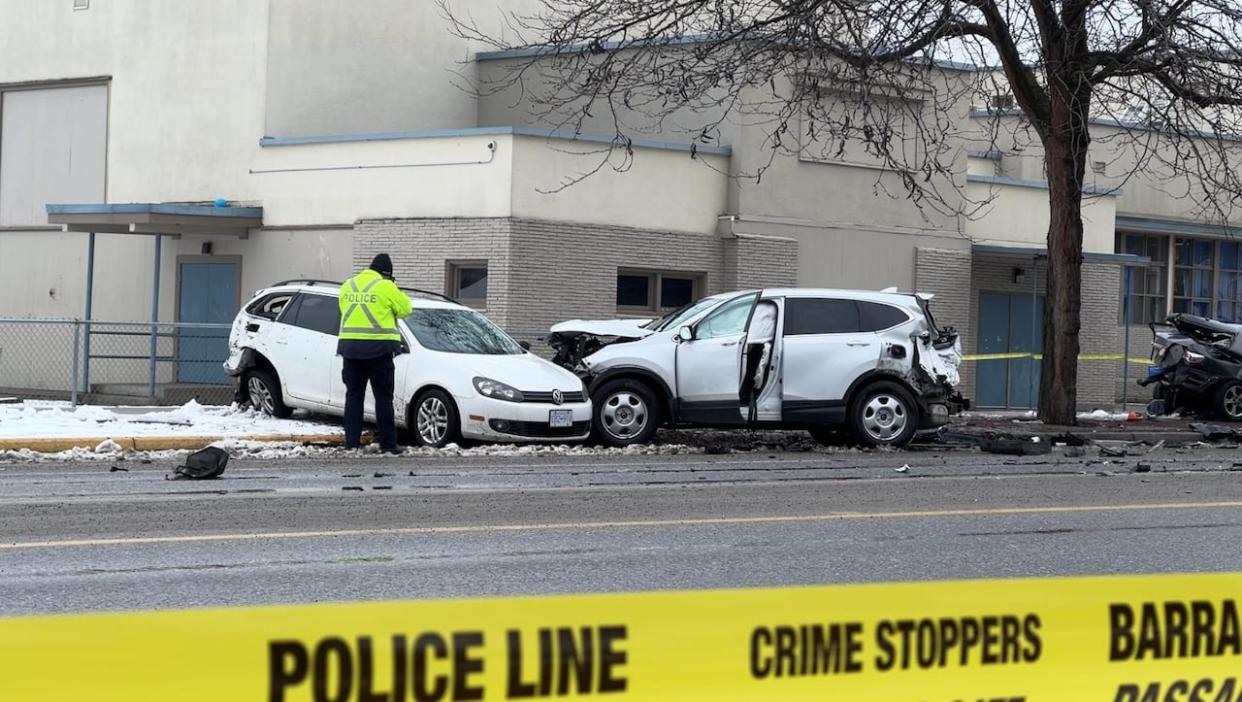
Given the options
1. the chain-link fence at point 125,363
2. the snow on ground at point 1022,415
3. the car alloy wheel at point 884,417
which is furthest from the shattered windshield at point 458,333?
the snow on ground at point 1022,415

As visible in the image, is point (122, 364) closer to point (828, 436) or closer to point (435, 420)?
point (435, 420)

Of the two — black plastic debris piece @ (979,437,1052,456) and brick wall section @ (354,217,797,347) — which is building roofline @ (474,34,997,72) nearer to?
brick wall section @ (354,217,797,347)

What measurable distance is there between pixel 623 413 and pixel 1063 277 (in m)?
7.35

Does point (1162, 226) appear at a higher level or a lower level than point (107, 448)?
higher

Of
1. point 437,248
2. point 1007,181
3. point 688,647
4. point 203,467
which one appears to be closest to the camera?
point 688,647

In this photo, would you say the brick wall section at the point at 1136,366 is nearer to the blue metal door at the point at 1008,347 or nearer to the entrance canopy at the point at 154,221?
the blue metal door at the point at 1008,347

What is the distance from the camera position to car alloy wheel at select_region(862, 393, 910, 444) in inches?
675

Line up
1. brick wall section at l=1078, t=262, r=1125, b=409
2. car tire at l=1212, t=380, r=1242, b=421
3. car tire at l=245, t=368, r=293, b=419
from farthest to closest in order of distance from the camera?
brick wall section at l=1078, t=262, r=1125, b=409 → car tire at l=1212, t=380, r=1242, b=421 → car tire at l=245, t=368, r=293, b=419

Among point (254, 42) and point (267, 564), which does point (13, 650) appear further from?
point (254, 42)

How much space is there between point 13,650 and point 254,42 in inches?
915

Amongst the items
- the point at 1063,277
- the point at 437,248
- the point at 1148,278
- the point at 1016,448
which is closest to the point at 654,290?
the point at 437,248

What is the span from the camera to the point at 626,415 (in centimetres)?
1681

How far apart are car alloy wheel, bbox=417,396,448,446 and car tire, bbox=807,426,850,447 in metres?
4.23

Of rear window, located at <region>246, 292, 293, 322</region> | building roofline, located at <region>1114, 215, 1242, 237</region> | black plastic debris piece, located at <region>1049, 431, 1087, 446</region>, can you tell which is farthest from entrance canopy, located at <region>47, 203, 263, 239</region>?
building roofline, located at <region>1114, 215, 1242, 237</region>
